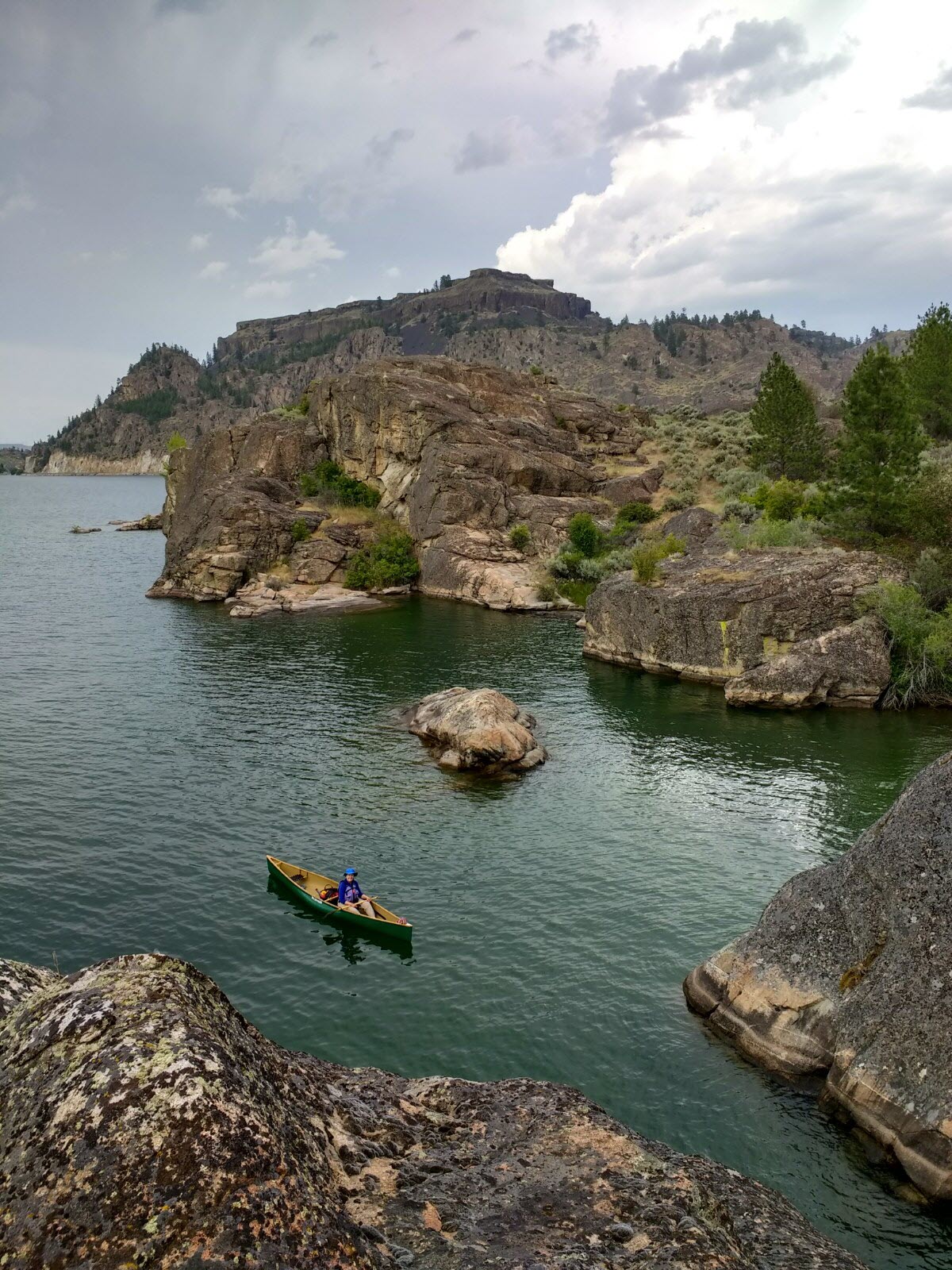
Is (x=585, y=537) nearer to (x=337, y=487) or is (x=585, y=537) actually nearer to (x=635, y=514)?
(x=635, y=514)

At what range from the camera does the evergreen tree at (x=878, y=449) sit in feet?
167

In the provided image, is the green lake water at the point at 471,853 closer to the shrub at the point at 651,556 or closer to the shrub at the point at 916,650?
the shrub at the point at 916,650

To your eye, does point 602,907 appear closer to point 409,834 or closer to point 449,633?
point 409,834

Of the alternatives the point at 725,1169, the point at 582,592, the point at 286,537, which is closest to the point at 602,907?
the point at 725,1169

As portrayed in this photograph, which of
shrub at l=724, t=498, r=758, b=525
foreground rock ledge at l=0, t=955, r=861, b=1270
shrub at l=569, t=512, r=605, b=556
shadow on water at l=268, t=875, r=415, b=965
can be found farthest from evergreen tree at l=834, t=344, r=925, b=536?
foreground rock ledge at l=0, t=955, r=861, b=1270

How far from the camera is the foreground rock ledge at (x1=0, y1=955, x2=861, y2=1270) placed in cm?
554

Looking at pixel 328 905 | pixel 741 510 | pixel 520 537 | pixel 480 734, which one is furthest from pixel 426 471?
pixel 328 905

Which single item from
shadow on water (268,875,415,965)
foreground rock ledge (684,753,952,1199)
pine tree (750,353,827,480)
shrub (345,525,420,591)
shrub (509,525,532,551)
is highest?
pine tree (750,353,827,480)

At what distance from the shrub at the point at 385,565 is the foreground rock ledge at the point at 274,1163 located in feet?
224

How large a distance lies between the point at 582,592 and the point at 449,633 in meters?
14.2

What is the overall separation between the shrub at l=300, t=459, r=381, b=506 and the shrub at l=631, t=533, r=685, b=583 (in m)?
37.1

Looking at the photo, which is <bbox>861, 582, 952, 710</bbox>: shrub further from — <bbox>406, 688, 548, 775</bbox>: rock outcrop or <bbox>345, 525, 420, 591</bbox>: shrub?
<bbox>345, 525, 420, 591</bbox>: shrub

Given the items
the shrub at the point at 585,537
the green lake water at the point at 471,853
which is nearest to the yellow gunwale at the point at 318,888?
the green lake water at the point at 471,853

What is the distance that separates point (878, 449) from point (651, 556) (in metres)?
14.9
